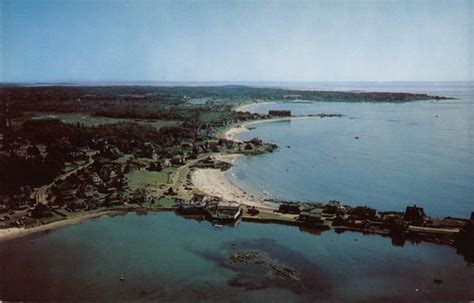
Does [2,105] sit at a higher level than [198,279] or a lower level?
higher

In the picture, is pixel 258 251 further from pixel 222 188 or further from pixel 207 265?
pixel 222 188

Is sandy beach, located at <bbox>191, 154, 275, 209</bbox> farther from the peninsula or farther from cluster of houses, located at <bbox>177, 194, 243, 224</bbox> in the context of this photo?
cluster of houses, located at <bbox>177, 194, 243, 224</bbox>

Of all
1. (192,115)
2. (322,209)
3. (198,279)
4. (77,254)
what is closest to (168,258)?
(198,279)

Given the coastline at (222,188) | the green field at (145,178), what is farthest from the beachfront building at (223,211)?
the green field at (145,178)

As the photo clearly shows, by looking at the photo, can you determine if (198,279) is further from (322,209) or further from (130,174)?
(130,174)

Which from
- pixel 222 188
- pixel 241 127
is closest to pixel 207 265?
pixel 222 188
